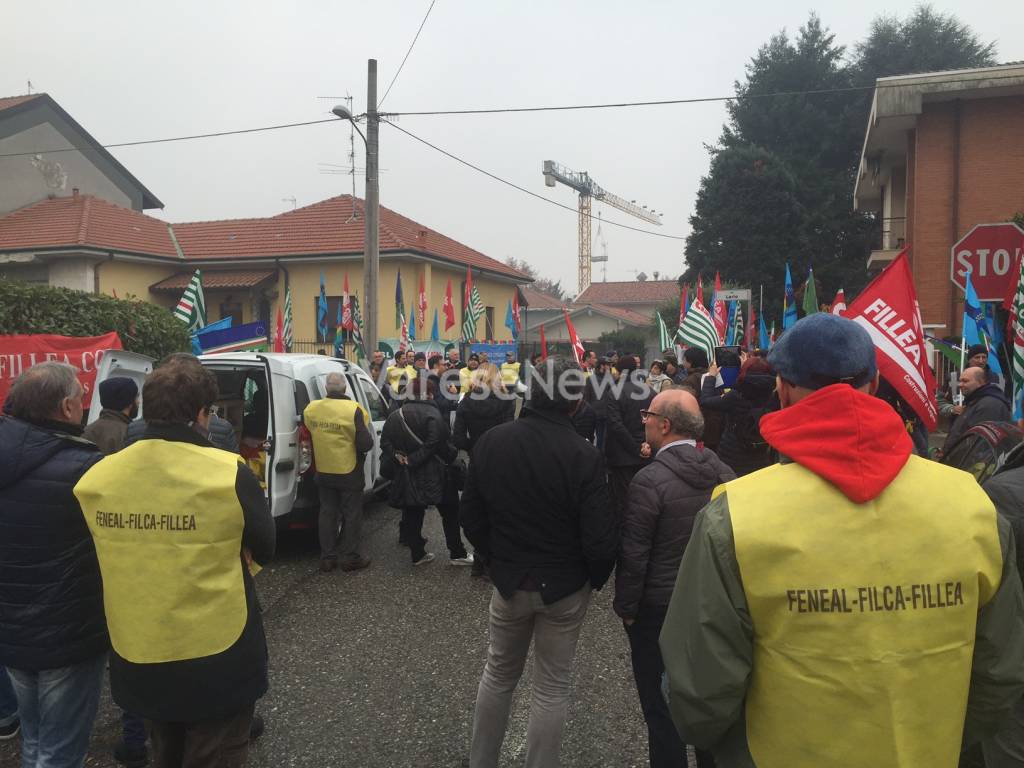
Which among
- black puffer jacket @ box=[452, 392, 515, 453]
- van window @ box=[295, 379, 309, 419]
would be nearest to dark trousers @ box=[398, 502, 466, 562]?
black puffer jacket @ box=[452, 392, 515, 453]

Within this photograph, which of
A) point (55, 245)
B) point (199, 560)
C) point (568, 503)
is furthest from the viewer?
point (55, 245)

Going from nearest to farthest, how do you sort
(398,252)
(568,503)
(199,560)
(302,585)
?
(199,560)
(568,503)
(302,585)
(398,252)

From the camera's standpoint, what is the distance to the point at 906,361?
4801 mm

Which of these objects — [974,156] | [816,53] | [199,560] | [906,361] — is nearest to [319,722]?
[199,560]

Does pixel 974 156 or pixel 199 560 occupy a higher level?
pixel 974 156


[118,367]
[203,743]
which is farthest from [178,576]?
[118,367]

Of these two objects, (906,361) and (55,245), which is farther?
(55,245)

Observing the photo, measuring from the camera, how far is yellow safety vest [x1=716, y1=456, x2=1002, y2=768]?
5.44ft

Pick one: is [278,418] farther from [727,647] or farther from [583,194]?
[583,194]

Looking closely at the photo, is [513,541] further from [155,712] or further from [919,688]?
[919,688]

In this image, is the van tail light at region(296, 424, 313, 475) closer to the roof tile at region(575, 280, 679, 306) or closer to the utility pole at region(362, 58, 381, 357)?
the utility pole at region(362, 58, 381, 357)

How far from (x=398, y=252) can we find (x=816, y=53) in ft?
75.9

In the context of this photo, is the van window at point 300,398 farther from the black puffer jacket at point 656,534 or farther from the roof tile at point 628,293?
the roof tile at point 628,293

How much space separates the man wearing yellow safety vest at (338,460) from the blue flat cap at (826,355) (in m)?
5.07
